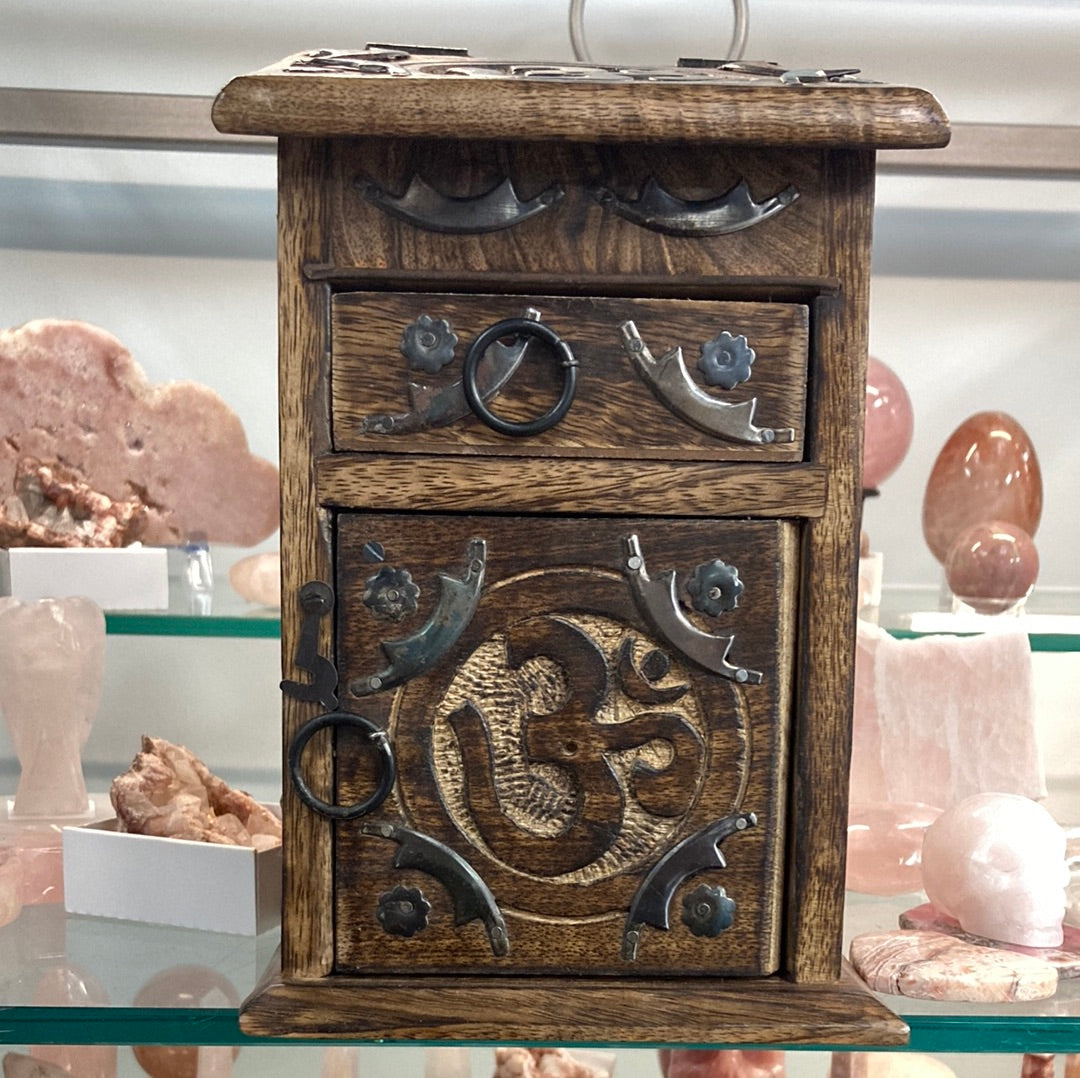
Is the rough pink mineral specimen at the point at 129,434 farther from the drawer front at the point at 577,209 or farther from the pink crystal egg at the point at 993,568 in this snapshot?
the pink crystal egg at the point at 993,568

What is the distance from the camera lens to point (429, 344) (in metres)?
0.48

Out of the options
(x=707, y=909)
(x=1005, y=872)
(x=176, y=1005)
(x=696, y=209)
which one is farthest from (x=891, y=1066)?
(x=696, y=209)

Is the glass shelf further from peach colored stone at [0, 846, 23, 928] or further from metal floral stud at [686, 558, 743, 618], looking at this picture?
metal floral stud at [686, 558, 743, 618]

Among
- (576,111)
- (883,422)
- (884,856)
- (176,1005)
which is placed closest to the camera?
(576,111)

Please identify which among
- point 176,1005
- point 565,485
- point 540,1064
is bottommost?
point 540,1064

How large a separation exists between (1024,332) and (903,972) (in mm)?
548

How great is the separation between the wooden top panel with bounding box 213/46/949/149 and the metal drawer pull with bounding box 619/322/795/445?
0.08m

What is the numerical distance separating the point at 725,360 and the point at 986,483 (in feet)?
1.13

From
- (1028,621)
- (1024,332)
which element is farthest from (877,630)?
(1024,332)

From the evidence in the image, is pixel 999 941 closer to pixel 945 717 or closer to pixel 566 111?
pixel 945 717

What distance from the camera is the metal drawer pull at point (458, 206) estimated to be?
479 millimetres

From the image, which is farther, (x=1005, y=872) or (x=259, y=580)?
(x=259, y=580)

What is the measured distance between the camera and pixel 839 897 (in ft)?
1.66

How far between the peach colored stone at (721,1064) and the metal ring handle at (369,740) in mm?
299
